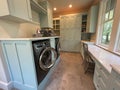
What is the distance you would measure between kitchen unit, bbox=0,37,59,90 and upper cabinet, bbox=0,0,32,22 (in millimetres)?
455

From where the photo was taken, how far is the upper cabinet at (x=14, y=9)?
3.45 ft

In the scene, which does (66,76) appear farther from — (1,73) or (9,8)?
(9,8)

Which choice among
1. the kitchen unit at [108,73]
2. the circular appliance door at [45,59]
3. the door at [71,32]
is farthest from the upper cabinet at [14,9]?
the door at [71,32]

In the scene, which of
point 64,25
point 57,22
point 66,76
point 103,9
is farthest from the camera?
point 57,22

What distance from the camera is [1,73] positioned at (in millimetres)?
1364

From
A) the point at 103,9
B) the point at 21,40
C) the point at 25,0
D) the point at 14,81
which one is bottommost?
the point at 14,81

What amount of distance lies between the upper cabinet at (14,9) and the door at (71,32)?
9.53 feet

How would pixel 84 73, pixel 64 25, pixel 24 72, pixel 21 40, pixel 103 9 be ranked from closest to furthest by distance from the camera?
pixel 21 40, pixel 24 72, pixel 84 73, pixel 103 9, pixel 64 25

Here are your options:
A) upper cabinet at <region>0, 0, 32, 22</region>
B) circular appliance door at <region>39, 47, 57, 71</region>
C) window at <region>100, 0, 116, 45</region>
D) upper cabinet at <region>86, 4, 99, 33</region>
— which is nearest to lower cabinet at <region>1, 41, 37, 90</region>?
circular appliance door at <region>39, 47, 57, 71</region>

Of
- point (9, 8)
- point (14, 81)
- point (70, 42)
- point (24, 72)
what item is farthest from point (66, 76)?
point (70, 42)

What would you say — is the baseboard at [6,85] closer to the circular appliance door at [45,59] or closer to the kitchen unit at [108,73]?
the circular appliance door at [45,59]

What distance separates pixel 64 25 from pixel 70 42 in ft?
3.93

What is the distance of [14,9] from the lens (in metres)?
1.16

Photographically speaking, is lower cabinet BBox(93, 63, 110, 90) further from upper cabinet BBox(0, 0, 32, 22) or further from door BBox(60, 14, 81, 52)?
door BBox(60, 14, 81, 52)
